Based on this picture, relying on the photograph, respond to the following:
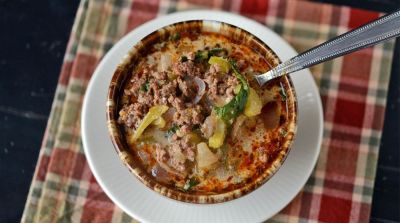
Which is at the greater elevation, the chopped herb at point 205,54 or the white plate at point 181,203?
the chopped herb at point 205,54

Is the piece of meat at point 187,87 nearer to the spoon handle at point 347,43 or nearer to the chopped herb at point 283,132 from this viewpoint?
the spoon handle at point 347,43

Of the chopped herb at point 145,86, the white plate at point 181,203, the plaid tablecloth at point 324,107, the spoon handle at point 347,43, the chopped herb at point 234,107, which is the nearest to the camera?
the spoon handle at point 347,43

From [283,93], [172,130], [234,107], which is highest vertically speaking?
[283,93]

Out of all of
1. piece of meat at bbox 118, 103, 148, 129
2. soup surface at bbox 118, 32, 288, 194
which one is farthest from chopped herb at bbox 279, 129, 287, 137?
piece of meat at bbox 118, 103, 148, 129

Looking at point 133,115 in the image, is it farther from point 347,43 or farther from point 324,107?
point 324,107

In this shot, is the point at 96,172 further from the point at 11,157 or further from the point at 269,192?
the point at 269,192

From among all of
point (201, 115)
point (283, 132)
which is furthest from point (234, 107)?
point (283, 132)

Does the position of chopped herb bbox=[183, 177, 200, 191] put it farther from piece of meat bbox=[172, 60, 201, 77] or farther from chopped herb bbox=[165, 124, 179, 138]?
piece of meat bbox=[172, 60, 201, 77]

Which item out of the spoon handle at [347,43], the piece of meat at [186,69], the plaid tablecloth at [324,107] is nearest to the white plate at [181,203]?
the plaid tablecloth at [324,107]
